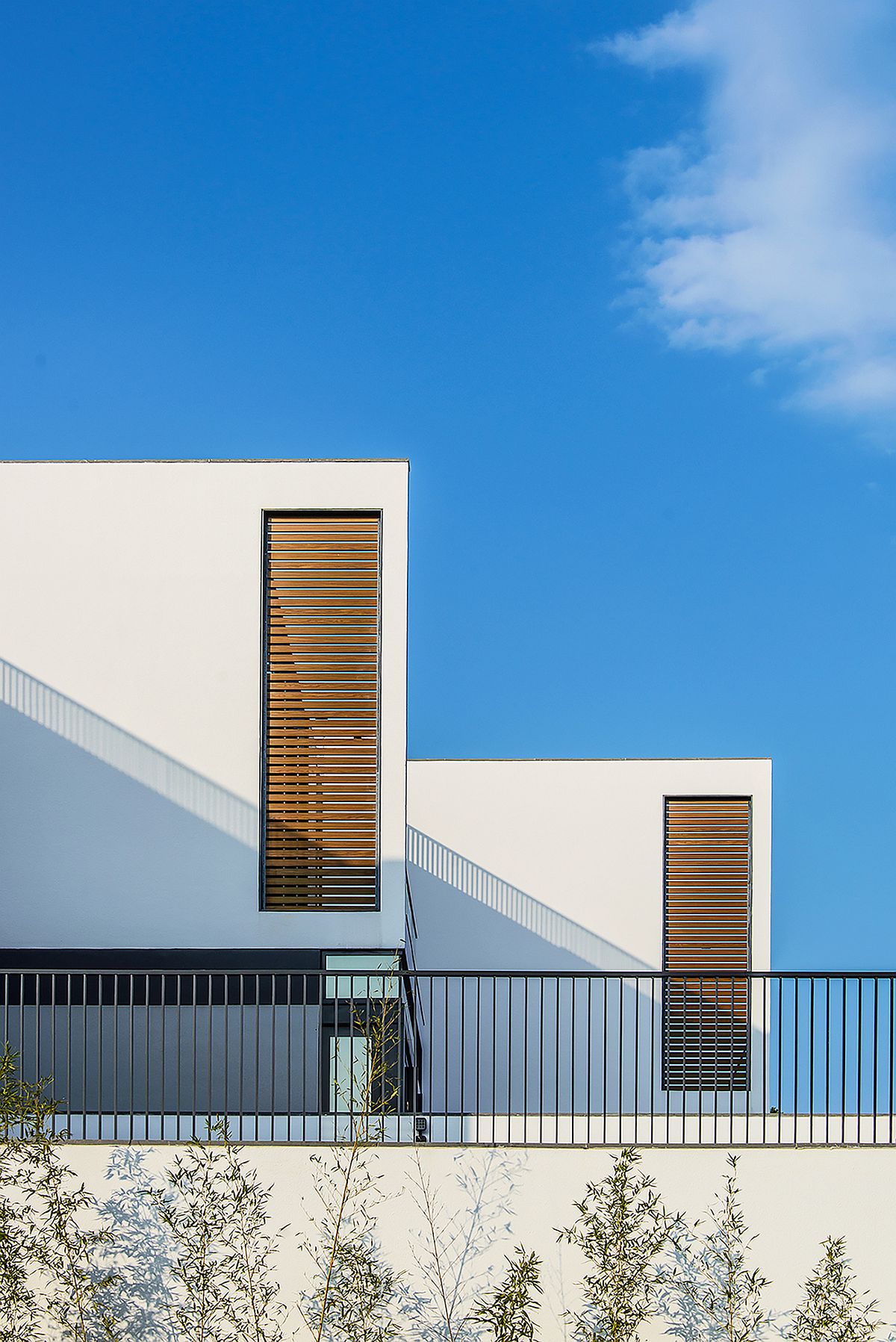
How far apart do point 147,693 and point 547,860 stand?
804 centimetres

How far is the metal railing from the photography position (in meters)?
8.56

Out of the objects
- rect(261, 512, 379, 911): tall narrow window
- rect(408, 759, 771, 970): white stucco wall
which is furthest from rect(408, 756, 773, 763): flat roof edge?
rect(261, 512, 379, 911): tall narrow window

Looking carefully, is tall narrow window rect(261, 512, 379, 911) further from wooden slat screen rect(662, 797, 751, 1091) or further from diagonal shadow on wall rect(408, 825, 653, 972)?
wooden slat screen rect(662, 797, 751, 1091)

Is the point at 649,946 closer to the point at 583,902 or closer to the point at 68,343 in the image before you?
the point at 583,902

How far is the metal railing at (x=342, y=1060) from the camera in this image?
8.56 metres

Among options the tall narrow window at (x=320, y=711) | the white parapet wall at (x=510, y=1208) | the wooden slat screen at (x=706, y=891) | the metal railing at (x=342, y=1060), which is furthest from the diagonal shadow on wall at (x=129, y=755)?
the wooden slat screen at (x=706, y=891)

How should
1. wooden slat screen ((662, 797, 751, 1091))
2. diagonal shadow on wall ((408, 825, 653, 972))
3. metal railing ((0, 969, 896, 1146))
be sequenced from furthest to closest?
wooden slat screen ((662, 797, 751, 1091))
diagonal shadow on wall ((408, 825, 653, 972))
metal railing ((0, 969, 896, 1146))

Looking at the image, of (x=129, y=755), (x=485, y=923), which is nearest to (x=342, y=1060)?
(x=129, y=755)

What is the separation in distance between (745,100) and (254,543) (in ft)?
30.0

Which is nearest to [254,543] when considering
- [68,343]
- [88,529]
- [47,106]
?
[88,529]

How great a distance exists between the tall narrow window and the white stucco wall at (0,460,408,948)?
0.13m

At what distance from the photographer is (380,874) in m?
10.6

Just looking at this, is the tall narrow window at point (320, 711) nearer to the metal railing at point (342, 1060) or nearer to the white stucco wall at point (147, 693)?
the white stucco wall at point (147, 693)

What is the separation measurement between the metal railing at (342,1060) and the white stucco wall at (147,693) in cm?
65
